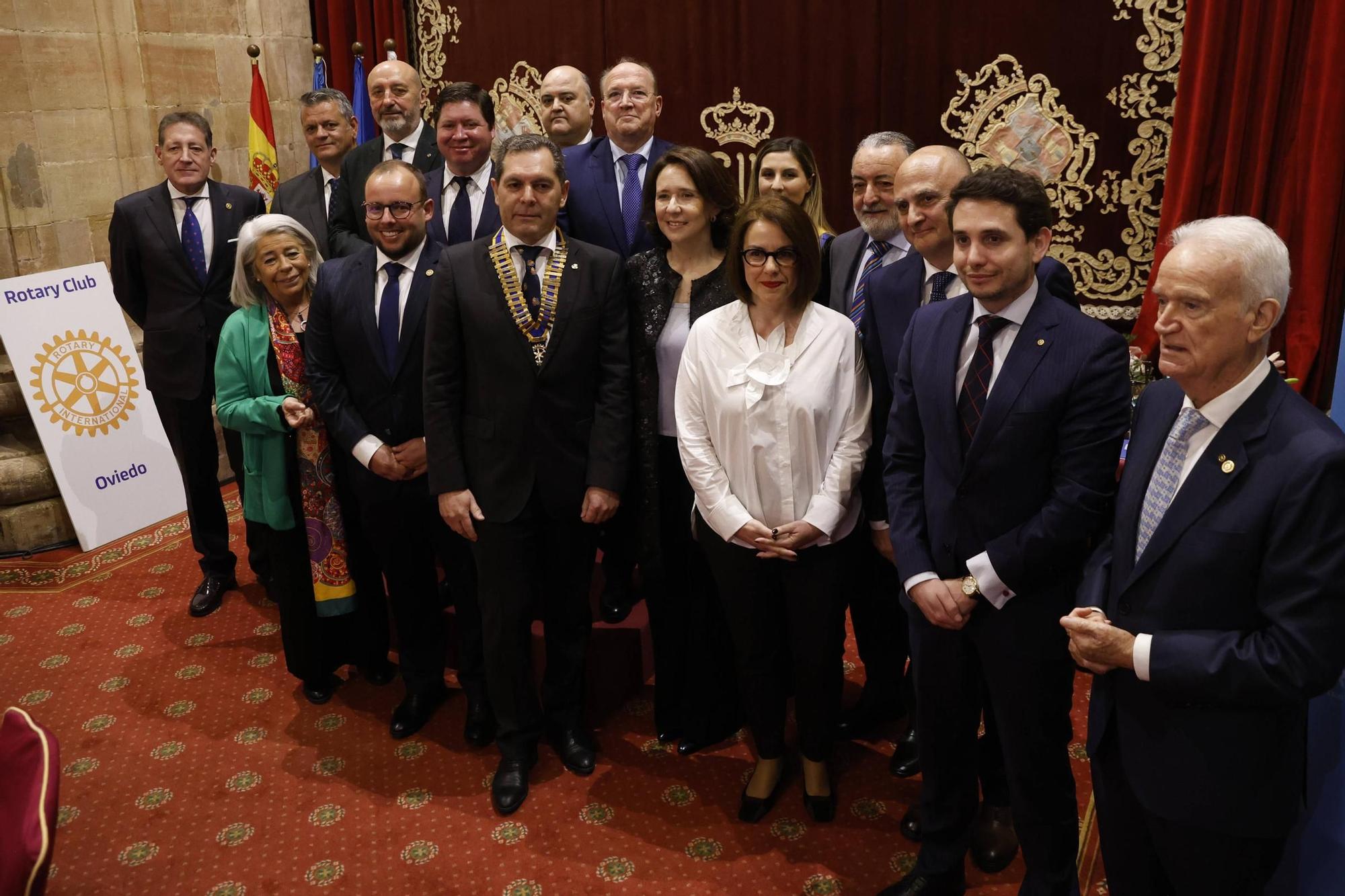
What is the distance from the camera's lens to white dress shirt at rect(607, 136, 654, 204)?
12.3 ft

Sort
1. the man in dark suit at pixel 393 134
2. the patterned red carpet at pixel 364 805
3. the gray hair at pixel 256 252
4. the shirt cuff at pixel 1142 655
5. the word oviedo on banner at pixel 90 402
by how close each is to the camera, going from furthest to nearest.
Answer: the word oviedo on banner at pixel 90 402
the man in dark suit at pixel 393 134
the gray hair at pixel 256 252
the patterned red carpet at pixel 364 805
the shirt cuff at pixel 1142 655

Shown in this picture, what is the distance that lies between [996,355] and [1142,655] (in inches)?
26.7

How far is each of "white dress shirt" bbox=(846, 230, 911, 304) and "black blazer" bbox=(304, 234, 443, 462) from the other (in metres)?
1.18

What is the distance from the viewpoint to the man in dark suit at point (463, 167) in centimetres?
377

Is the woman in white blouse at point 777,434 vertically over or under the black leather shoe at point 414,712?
over

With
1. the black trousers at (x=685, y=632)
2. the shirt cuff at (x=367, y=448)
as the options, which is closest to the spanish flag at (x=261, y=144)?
the shirt cuff at (x=367, y=448)

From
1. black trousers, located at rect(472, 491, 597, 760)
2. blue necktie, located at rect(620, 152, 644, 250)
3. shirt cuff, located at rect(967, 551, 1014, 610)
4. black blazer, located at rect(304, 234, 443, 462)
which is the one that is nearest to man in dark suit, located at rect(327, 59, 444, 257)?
blue necktie, located at rect(620, 152, 644, 250)

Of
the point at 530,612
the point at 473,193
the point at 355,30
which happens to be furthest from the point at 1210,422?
the point at 355,30

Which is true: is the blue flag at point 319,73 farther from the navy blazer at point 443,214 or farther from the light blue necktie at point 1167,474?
the light blue necktie at point 1167,474

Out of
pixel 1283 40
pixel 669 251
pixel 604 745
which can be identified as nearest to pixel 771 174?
pixel 669 251

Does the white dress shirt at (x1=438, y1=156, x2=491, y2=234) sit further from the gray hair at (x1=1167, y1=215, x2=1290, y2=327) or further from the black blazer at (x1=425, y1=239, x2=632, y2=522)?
the gray hair at (x1=1167, y1=215, x2=1290, y2=327)

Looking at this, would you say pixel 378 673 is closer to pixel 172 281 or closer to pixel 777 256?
pixel 172 281

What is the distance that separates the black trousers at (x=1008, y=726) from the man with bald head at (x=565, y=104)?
2.43m

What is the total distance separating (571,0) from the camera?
6141 millimetres
